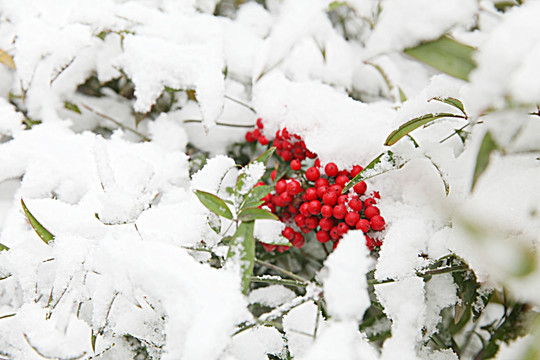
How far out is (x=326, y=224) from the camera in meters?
0.62

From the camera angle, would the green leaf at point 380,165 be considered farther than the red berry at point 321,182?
No

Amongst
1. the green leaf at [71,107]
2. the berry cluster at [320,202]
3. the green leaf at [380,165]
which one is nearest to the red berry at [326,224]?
the berry cluster at [320,202]

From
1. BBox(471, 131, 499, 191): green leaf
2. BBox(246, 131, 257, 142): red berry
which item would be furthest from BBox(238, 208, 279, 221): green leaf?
BBox(246, 131, 257, 142): red berry

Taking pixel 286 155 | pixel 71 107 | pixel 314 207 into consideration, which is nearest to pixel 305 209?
pixel 314 207

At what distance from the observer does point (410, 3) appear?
1.48 feet

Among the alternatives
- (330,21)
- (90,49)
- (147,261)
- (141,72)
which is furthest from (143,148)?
(330,21)

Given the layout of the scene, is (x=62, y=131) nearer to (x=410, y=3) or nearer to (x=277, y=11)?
(x=277, y=11)

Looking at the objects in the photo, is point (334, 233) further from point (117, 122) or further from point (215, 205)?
point (117, 122)

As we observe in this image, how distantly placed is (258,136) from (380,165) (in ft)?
0.98

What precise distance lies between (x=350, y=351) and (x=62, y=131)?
2.18ft

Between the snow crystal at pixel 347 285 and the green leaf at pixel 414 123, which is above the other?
the green leaf at pixel 414 123

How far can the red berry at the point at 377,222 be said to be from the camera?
580 mm

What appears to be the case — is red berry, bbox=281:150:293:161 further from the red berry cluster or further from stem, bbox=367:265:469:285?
stem, bbox=367:265:469:285

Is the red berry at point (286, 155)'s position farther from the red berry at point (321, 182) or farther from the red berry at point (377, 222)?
the red berry at point (377, 222)
